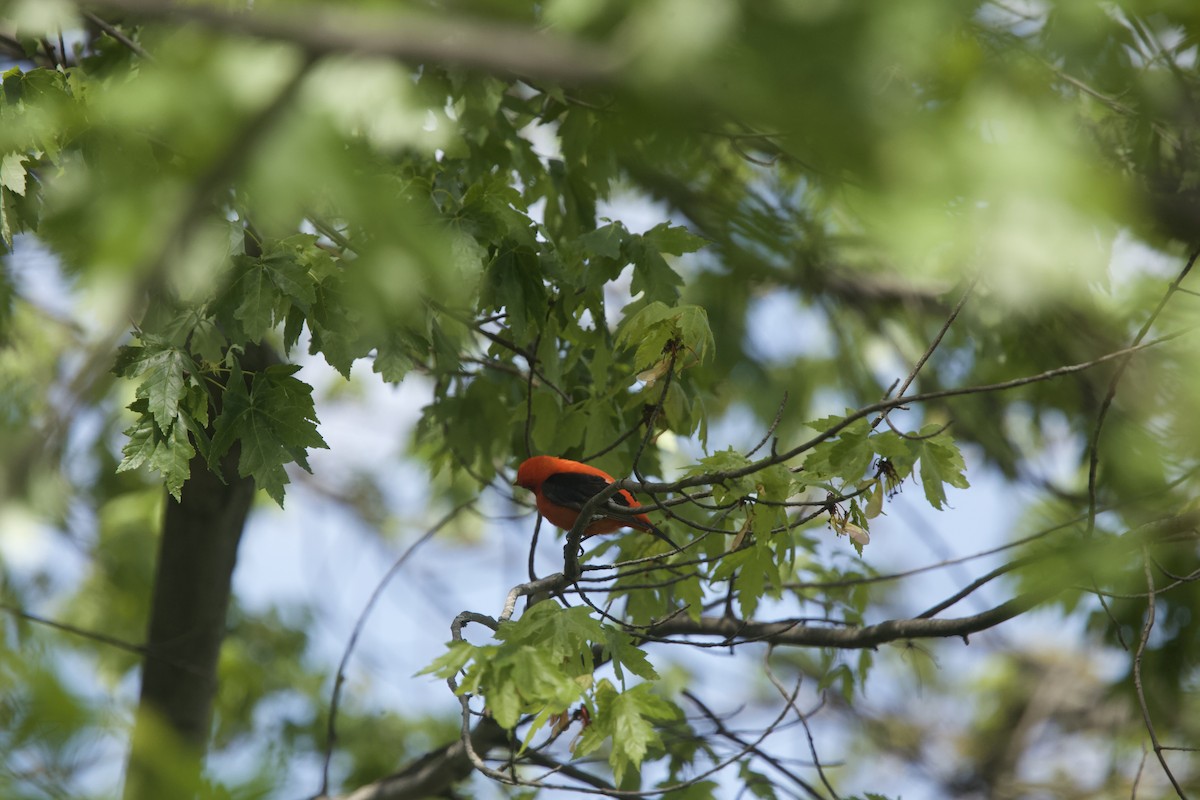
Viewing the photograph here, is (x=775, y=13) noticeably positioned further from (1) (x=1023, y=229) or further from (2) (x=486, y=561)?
(2) (x=486, y=561)

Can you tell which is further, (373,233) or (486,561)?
(486,561)

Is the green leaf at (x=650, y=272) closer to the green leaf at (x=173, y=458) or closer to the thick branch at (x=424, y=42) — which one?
the green leaf at (x=173, y=458)

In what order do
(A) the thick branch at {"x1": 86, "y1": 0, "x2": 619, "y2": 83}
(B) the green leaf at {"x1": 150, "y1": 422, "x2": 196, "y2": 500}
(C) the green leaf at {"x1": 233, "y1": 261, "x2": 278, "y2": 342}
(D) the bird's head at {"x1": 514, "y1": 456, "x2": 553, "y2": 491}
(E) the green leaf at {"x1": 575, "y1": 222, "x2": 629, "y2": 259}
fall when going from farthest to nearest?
(D) the bird's head at {"x1": 514, "y1": 456, "x2": 553, "y2": 491}, (E) the green leaf at {"x1": 575, "y1": 222, "x2": 629, "y2": 259}, (C) the green leaf at {"x1": 233, "y1": 261, "x2": 278, "y2": 342}, (B) the green leaf at {"x1": 150, "y1": 422, "x2": 196, "y2": 500}, (A) the thick branch at {"x1": 86, "y1": 0, "x2": 619, "y2": 83}

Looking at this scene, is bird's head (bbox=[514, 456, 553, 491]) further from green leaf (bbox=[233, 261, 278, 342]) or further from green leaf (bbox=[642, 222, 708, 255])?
green leaf (bbox=[233, 261, 278, 342])

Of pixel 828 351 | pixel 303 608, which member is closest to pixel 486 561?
pixel 303 608

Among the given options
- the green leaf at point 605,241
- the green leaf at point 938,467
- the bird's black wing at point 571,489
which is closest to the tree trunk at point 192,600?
the bird's black wing at point 571,489

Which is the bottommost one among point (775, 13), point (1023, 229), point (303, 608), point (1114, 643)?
point (1023, 229)

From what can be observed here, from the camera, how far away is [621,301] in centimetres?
784

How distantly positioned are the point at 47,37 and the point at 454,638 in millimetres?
2837

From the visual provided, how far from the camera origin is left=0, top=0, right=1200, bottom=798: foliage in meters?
1.24

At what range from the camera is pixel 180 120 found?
1.40m

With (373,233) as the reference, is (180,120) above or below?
above

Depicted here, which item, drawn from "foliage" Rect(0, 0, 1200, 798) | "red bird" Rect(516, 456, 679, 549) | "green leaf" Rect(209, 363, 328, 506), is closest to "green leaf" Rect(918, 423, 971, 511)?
"foliage" Rect(0, 0, 1200, 798)

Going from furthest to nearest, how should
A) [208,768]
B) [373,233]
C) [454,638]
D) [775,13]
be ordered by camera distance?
1. [454,638]
2. [208,768]
3. [373,233]
4. [775,13]
